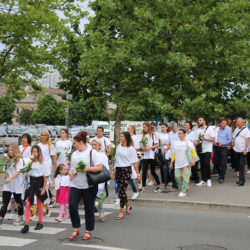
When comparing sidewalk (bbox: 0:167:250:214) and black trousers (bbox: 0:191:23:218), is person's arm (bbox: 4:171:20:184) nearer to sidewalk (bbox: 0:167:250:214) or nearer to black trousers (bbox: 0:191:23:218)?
black trousers (bbox: 0:191:23:218)

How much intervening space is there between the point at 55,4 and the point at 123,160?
17.3m

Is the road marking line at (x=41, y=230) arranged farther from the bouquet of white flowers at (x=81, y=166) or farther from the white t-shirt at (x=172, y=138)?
the white t-shirt at (x=172, y=138)

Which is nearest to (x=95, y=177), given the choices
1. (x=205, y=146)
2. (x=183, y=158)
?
(x=183, y=158)

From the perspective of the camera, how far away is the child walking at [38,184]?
7752 millimetres

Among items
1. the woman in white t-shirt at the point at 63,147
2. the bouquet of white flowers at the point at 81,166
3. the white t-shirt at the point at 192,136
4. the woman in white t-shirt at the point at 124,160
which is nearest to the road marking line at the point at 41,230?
the bouquet of white flowers at the point at 81,166

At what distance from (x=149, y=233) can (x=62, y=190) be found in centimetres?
226

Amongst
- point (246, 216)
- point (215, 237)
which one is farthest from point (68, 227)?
point (246, 216)

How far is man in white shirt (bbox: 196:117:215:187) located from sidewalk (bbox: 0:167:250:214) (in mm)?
380

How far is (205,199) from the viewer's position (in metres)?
10.3

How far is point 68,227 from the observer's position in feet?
25.8

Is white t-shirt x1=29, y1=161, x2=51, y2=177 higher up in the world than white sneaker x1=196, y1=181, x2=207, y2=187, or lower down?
higher up

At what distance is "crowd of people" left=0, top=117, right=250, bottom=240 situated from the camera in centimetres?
690

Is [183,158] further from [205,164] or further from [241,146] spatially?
[241,146]

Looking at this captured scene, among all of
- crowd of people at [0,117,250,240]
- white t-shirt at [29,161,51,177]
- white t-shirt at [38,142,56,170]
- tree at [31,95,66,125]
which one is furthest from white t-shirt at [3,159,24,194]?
tree at [31,95,66,125]
